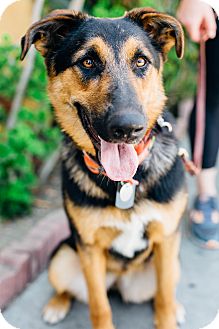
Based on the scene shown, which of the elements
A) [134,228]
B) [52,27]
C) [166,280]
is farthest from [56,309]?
[52,27]

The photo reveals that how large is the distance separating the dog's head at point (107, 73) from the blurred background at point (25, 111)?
99cm

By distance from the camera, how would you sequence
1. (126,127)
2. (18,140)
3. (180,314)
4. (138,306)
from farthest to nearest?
(18,140) → (138,306) → (180,314) → (126,127)

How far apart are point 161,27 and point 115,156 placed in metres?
0.81

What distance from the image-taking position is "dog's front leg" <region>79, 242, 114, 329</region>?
9.74 feet

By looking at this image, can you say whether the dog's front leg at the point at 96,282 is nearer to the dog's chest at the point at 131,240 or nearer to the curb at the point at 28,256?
the dog's chest at the point at 131,240

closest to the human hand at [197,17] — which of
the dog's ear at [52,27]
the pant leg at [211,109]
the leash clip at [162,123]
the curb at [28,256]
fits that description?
the pant leg at [211,109]

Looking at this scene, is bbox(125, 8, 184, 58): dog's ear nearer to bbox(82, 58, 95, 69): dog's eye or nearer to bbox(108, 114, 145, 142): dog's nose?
bbox(82, 58, 95, 69): dog's eye

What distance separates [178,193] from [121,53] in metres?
0.89

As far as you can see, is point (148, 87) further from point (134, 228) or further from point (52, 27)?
point (134, 228)

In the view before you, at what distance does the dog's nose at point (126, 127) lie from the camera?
7.83 ft

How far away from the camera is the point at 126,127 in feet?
7.83

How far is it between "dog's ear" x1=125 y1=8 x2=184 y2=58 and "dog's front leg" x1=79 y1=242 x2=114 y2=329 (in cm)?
124

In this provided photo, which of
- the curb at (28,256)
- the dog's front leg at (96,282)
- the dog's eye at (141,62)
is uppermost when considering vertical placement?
the dog's eye at (141,62)

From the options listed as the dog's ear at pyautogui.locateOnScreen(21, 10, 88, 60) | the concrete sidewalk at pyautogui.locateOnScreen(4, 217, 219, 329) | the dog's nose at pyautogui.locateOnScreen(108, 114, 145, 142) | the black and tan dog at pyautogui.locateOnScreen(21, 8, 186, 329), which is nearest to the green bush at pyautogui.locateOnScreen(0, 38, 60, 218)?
the concrete sidewalk at pyautogui.locateOnScreen(4, 217, 219, 329)
